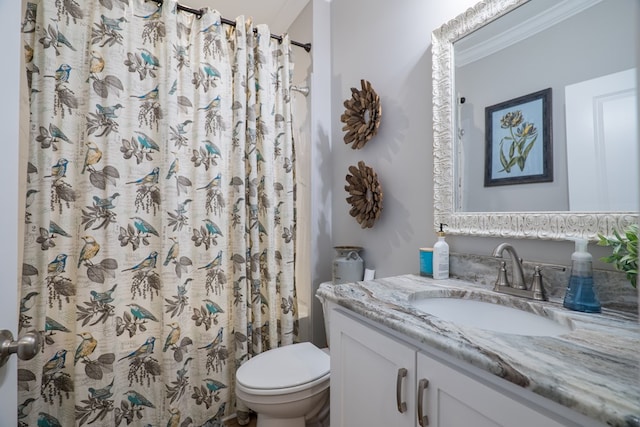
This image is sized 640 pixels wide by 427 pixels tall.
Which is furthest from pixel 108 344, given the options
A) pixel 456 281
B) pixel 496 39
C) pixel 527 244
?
pixel 496 39

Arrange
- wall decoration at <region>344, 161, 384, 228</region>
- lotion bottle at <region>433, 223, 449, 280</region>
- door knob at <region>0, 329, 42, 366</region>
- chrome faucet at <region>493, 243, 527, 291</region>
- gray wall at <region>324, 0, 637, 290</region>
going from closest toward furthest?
door knob at <region>0, 329, 42, 366</region> → chrome faucet at <region>493, 243, 527, 291</region> → lotion bottle at <region>433, 223, 449, 280</region> → gray wall at <region>324, 0, 637, 290</region> → wall decoration at <region>344, 161, 384, 228</region>

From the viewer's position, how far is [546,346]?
0.56 meters

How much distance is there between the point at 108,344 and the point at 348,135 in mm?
1638

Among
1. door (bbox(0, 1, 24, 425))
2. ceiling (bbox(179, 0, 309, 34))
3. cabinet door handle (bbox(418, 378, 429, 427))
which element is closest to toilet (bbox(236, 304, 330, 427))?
cabinet door handle (bbox(418, 378, 429, 427))

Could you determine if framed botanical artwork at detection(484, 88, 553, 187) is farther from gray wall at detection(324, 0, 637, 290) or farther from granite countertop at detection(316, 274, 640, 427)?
granite countertop at detection(316, 274, 640, 427)

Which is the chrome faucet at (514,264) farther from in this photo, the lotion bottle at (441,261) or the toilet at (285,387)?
the toilet at (285,387)

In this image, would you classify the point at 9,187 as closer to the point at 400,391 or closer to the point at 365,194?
the point at 400,391

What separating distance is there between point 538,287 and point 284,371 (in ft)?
3.42

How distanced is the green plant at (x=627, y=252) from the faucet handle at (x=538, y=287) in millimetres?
166

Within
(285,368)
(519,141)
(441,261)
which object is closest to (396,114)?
(519,141)

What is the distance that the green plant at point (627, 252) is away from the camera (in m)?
0.68

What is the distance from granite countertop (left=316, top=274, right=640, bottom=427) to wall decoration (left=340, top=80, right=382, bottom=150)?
38.7 inches

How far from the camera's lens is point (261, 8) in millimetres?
2164

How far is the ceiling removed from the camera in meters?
2.08
